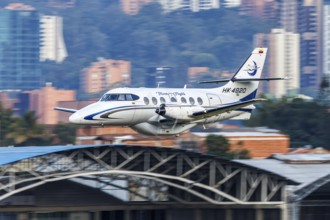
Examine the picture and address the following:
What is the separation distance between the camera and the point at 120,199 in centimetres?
6781

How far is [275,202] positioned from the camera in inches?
2537

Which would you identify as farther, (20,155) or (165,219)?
(165,219)

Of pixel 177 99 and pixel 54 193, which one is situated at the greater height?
pixel 177 99

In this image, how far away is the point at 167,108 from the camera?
61.5m

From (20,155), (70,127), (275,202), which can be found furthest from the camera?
(70,127)

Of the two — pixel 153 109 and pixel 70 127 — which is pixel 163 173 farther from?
pixel 70 127

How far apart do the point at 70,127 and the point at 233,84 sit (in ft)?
203

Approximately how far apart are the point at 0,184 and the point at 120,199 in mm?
8710

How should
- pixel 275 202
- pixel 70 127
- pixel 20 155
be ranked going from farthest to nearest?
pixel 70 127 → pixel 275 202 → pixel 20 155

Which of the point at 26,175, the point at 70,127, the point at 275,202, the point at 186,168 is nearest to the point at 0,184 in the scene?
the point at 26,175

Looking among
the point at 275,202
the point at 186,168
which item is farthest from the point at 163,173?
the point at 275,202

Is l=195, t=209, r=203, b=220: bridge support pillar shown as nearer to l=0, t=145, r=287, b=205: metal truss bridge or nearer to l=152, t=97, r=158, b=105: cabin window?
l=0, t=145, r=287, b=205: metal truss bridge

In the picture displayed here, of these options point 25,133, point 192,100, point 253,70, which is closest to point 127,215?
point 192,100

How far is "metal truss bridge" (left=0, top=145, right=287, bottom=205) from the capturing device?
61156 millimetres
